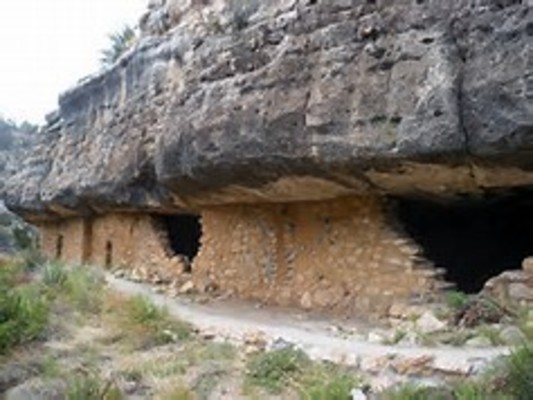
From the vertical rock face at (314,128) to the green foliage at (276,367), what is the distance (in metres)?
2.16

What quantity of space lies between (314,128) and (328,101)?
1.06 ft

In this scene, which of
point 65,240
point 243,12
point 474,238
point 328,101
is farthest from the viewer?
point 65,240

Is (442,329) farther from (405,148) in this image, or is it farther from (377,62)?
(377,62)

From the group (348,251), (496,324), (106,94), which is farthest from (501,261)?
(106,94)

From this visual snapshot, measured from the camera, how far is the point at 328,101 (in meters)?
7.20

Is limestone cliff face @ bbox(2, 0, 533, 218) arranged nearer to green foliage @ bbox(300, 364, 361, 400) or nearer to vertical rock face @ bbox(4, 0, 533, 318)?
vertical rock face @ bbox(4, 0, 533, 318)

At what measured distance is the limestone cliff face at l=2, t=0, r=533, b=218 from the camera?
6.04 metres

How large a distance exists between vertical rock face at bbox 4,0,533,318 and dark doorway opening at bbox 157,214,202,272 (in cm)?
62

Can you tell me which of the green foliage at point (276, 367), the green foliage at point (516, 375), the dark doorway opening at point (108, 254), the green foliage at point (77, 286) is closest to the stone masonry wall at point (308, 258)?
the dark doorway opening at point (108, 254)

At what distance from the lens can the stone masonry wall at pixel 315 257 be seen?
8.06 metres

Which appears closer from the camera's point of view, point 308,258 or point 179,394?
point 179,394

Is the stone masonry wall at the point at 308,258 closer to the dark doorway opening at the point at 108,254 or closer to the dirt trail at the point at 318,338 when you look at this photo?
the dirt trail at the point at 318,338

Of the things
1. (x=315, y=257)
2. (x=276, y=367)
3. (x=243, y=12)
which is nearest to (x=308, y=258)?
(x=315, y=257)

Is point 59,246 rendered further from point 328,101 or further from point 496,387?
point 496,387
